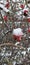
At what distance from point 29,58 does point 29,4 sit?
1.23m

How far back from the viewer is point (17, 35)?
3.68ft

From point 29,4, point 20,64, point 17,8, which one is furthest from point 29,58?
point 29,4

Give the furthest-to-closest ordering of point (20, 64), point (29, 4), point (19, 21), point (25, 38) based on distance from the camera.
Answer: point (29, 4), point (19, 21), point (25, 38), point (20, 64)

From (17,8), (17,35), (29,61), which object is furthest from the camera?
(17,8)

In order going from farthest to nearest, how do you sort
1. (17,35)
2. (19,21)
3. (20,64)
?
(19,21) < (20,64) < (17,35)

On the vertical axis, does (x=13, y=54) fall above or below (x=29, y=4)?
below

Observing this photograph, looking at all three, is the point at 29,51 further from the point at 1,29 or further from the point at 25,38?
the point at 1,29

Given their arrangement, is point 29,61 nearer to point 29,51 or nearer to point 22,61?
point 22,61

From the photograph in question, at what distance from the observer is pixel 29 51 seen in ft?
5.83

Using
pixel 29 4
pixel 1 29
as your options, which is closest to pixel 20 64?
pixel 1 29

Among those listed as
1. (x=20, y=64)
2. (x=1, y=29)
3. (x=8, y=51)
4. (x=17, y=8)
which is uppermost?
(x=17, y=8)

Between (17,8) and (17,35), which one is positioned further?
(17,8)

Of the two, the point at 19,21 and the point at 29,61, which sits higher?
the point at 19,21

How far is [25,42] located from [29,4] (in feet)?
3.61
